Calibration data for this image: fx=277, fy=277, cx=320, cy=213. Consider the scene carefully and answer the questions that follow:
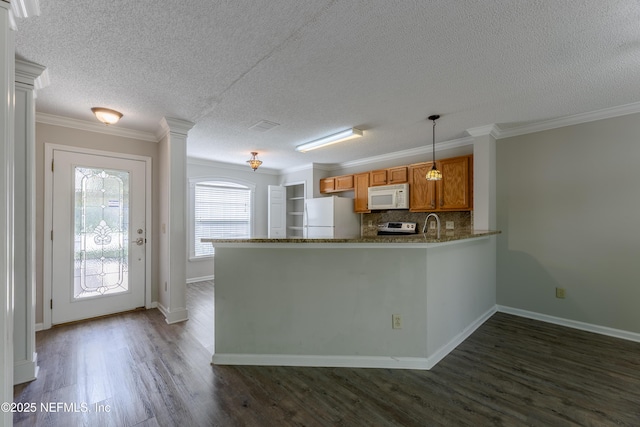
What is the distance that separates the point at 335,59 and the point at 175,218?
266 centimetres

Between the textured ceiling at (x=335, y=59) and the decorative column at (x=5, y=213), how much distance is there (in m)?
0.41

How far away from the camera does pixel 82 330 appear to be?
3.13 meters

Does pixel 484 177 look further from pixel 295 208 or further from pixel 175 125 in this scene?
pixel 295 208

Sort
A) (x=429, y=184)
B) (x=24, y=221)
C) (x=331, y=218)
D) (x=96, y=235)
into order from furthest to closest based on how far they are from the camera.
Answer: (x=331, y=218)
(x=429, y=184)
(x=96, y=235)
(x=24, y=221)

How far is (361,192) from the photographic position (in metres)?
5.27

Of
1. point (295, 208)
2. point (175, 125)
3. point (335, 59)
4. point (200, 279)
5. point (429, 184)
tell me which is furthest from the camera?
point (295, 208)

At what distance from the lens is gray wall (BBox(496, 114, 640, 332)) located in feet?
9.54

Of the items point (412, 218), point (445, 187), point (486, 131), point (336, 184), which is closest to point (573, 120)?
point (486, 131)

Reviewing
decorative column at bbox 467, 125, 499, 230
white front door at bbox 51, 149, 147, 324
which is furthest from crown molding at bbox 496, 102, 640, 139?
white front door at bbox 51, 149, 147, 324

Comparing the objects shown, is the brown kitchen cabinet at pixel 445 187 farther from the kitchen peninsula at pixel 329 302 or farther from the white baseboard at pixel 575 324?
the kitchen peninsula at pixel 329 302

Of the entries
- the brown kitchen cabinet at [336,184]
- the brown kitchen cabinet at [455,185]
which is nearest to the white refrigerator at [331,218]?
the brown kitchen cabinet at [336,184]

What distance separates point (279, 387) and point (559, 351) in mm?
2643

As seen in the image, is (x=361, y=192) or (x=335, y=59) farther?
(x=361, y=192)

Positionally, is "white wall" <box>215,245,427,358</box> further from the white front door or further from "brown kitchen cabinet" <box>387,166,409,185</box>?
"brown kitchen cabinet" <box>387,166,409,185</box>
